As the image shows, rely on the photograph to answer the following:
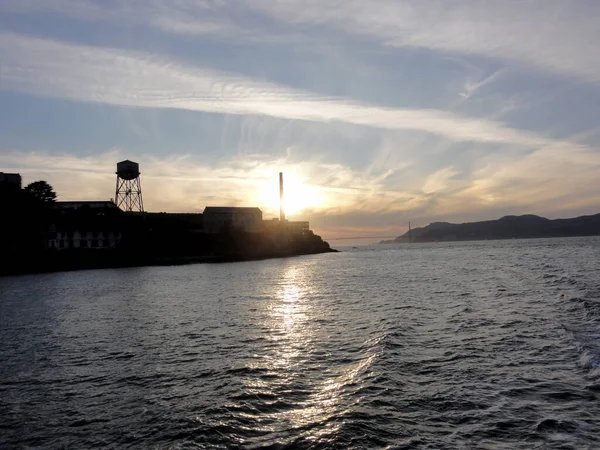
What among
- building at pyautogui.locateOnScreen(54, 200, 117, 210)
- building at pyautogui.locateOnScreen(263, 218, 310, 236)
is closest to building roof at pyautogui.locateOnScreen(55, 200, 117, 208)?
building at pyautogui.locateOnScreen(54, 200, 117, 210)

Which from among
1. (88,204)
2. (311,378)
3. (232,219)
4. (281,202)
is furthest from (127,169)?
(311,378)

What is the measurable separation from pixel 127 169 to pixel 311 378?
11473 centimetres

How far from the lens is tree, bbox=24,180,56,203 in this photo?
367ft

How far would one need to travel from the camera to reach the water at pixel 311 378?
10336 mm

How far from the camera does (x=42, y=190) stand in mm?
113375

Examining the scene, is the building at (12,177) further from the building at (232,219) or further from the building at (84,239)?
the building at (232,219)

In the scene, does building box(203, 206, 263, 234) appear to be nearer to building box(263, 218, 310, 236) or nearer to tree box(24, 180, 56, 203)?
building box(263, 218, 310, 236)

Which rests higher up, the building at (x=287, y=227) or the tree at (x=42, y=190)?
the tree at (x=42, y=190)

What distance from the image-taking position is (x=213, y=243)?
435 feet

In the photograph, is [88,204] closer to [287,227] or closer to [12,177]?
[12,177]

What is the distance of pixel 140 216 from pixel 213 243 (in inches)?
905

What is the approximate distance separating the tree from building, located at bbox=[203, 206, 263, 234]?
4319 cm

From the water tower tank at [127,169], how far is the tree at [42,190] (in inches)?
695

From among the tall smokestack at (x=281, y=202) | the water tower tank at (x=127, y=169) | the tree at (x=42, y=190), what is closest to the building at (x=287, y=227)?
the tall smokestack at (x=281, y=202)
